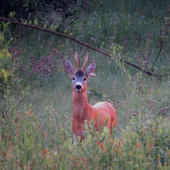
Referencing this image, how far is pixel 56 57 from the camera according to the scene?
Answer: 8.71 meters

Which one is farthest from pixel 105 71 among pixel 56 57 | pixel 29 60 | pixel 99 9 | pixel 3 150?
pixel 99 9

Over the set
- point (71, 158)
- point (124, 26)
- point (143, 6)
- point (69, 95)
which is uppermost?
point (143, 6)

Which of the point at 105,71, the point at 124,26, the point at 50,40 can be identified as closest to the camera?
the point at 105,71

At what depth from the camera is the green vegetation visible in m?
2.59

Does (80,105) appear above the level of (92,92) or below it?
above

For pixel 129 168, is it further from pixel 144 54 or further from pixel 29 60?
pixel 144 54

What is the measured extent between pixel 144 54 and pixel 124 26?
2.62m

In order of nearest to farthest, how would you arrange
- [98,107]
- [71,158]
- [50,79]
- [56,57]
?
[71,158]
[98,107]
[50,79]
[56,57]

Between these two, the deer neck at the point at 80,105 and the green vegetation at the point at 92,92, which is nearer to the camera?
the green vegetation at the point at 92,92

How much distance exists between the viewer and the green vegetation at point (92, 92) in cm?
259

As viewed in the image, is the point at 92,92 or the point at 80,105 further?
the point at 92,92

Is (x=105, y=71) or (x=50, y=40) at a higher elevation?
(x=50, y=40)

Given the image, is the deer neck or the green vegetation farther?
the deer neck

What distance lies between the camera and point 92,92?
603cm
